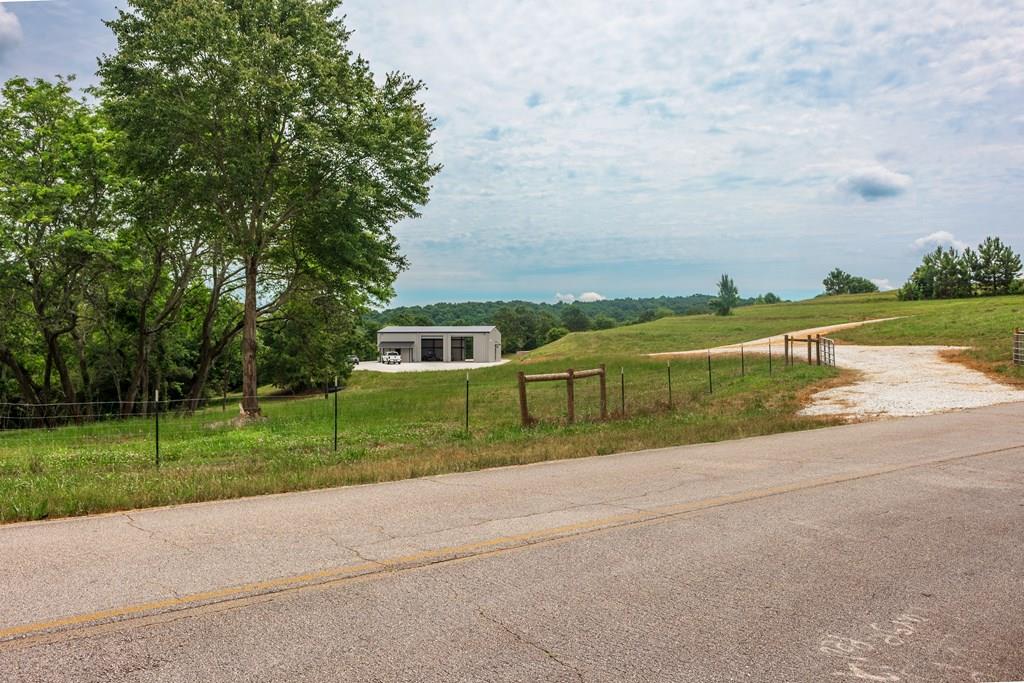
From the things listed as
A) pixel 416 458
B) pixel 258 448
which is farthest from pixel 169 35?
pixel 416 458

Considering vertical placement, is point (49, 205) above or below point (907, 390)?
above

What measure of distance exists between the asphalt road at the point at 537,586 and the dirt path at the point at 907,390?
34.3 ft

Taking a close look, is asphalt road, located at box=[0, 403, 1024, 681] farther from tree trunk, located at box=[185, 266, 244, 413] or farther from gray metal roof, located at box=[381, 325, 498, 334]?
gray metal roof, located at box=[381, 325, 498, 334]

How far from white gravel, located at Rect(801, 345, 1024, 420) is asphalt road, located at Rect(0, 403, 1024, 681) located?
10.4 m

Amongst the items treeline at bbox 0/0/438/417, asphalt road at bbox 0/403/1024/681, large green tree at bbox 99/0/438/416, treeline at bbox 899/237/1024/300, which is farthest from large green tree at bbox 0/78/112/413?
treeline at bbox 899/237/1024/300

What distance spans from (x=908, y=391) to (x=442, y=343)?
6258 cm

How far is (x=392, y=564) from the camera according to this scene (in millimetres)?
5418

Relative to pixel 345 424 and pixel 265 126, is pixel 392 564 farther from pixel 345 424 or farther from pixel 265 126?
pixel 265 126

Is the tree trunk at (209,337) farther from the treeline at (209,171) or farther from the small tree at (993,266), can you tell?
the small tree at (993,266)

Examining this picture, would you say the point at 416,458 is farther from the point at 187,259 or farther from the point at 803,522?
the point at 187,259

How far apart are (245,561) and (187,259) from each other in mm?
27588

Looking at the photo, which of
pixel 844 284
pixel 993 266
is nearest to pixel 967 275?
pixel 993 266

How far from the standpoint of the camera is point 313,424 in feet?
62.2

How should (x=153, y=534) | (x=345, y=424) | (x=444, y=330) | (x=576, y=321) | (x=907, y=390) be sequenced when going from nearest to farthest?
(x=153, y=534)
(x=345, y=424)
(x=907, y=390)
(x=444, y=330)
(x=576, y=321)
